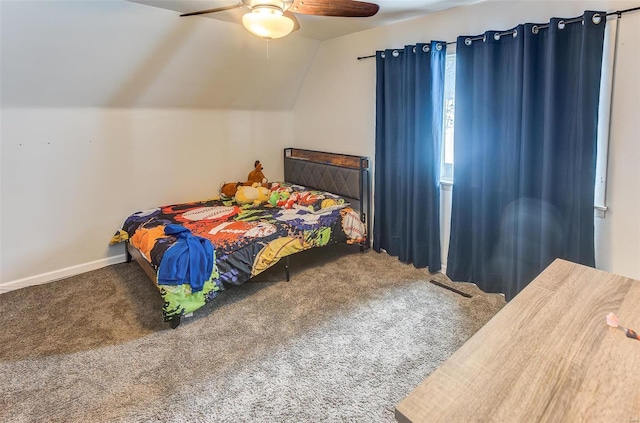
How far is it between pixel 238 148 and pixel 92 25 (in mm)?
1942

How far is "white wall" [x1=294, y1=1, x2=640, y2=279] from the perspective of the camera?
2.33m

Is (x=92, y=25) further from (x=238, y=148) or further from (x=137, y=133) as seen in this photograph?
(x=238, y=148)

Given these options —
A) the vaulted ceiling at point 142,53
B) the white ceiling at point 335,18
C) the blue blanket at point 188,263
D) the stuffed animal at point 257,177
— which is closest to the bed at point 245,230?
the blue blanket at point 188,263

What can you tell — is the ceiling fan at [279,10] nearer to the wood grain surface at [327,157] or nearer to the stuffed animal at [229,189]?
the wood grain surface at [327,157]

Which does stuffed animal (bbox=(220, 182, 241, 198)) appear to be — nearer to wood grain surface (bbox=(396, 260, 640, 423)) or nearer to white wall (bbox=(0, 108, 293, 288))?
white wall (bbox=(0, 108, 293, 288))

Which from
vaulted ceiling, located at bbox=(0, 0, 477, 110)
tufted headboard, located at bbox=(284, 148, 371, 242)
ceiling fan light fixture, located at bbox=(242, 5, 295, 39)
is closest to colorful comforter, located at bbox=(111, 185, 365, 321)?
tufted headboard, located at bbox=(284, 148, 371, 242)

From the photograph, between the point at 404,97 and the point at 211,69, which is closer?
the point at 404,97

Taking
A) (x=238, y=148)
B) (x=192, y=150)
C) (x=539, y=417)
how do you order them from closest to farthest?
(x=539, y=417)
(x=192, y=150)
(x=238, y=148)

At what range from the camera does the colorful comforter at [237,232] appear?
2.79 meters

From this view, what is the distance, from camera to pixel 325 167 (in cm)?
439

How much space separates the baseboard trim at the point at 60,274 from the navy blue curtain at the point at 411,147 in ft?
9.22

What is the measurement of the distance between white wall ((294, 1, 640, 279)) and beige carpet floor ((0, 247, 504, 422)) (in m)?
0.94

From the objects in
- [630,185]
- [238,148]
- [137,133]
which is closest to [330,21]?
[238,148]

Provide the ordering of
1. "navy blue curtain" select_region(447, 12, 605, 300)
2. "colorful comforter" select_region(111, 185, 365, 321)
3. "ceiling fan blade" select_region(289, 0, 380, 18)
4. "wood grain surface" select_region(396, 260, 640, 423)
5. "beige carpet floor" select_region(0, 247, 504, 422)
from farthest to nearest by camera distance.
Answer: "colorful comforter" select_region(111, 185, 365, 321) → "navy blue curtain" select_region(447, 12, 605, 300) → "ceiling fan blade" select_region(289, 0, 380, 18) → "beige carpet floor" select_region(0, 247, 504, 422) → "wood grain surface" select_region(396, 260, 640, 423)
